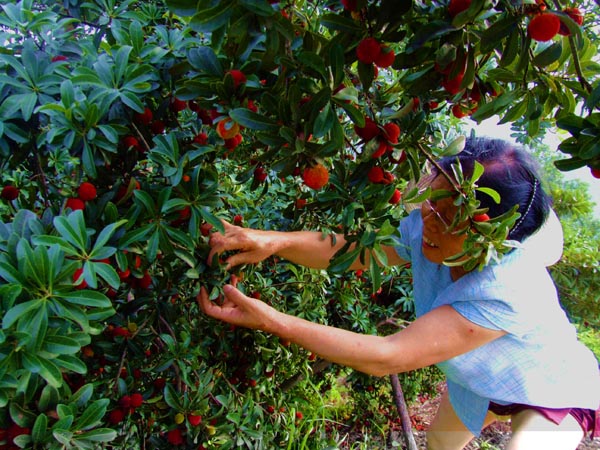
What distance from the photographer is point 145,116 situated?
3.91 ft

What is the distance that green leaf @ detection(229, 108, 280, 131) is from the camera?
1.00 metres

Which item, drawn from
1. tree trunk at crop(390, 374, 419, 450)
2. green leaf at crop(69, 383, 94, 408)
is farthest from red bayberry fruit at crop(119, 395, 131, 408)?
tree trunk at crop(390, 374, 419, 450)

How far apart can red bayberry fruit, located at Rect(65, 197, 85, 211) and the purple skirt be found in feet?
4.87

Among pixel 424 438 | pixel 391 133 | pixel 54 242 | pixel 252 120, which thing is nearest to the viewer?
pixel 54 242

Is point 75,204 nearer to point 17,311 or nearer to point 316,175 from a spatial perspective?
point 17,311

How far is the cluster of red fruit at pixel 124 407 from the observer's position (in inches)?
50.3

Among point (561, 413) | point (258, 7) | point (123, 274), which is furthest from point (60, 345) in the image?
point (561, 413)

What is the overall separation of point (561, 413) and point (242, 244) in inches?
46.1

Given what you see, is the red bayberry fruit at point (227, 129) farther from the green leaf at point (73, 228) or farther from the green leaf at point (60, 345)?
the green leaf at point (60, 345)

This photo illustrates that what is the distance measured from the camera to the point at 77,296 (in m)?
0.89

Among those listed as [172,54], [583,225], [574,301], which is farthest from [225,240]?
[583,225]

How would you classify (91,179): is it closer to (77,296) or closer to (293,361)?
(77,296)

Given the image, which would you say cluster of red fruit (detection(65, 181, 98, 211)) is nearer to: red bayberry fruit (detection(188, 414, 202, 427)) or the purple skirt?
red bayberry fruit (detection(188, 414, 202, 427))

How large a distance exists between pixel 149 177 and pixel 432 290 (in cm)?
105
